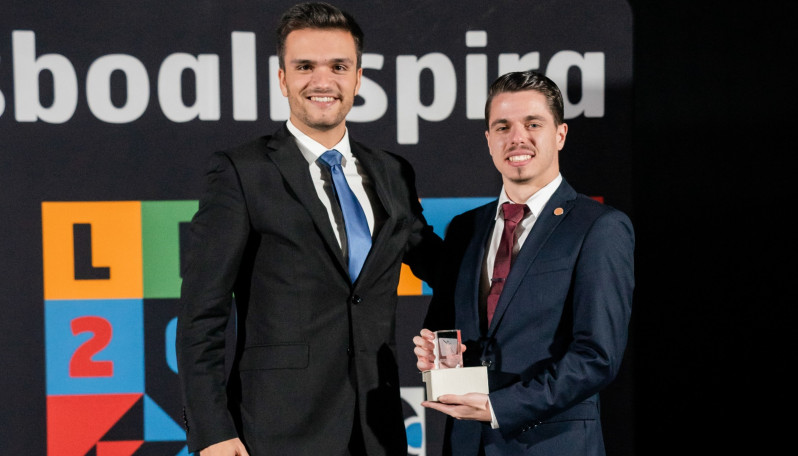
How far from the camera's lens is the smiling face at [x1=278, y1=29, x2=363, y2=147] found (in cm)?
191

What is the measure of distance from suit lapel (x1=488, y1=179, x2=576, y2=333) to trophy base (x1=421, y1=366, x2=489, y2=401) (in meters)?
0.13

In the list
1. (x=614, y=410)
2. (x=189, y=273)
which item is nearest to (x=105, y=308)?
(x=189, y=273)

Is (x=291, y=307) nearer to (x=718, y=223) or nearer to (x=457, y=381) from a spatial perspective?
(x=457, y=381)

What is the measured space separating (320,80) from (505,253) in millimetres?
665

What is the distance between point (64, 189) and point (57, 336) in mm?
589

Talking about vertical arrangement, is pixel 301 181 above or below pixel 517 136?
below

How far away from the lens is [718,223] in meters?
2.97

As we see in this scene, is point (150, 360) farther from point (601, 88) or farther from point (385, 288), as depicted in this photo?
point (601, 88)

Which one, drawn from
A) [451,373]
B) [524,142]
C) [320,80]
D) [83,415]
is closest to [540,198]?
[524,142]

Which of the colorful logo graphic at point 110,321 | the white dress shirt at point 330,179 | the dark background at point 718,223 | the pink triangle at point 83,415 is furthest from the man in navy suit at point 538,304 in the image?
the pink triangle at point 83,415

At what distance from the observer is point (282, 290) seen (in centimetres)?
182

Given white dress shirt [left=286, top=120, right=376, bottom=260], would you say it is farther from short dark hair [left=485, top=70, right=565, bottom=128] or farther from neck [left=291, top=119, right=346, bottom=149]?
short dark hair [left=485, top=70, right=565, bottom=128]

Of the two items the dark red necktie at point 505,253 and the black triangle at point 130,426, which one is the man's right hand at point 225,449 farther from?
the black triangle at point 130,426

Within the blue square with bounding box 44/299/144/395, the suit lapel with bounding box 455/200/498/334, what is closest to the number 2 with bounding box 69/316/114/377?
the blue square with bounding box 44/299/144/395
